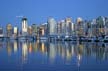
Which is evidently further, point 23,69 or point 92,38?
point 92,38

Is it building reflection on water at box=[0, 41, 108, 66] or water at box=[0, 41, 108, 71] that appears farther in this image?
building reflection on water at box=[0, 41, 108, 66]

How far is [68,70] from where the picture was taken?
27.7 meters

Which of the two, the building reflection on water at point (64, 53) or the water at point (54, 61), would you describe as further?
the building reflection on water at point (64, 53)

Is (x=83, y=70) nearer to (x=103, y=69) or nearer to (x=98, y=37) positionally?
(x=103, y=69)

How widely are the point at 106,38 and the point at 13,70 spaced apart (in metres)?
131

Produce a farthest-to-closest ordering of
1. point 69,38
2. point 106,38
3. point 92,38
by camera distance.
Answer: point 69,38 < point 92,38 < point 106,38

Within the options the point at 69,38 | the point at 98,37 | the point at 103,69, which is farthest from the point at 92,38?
the point at 103,69

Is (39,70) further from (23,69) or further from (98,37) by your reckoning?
(98,37)

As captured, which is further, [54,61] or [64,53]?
[64,53]

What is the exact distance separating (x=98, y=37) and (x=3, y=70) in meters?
140

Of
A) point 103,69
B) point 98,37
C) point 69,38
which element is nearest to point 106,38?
point 98,37

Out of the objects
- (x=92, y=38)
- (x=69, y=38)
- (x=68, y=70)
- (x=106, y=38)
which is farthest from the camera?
(x=69, y=38)

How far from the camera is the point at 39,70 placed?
27703 mm

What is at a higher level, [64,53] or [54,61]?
[64,53]
